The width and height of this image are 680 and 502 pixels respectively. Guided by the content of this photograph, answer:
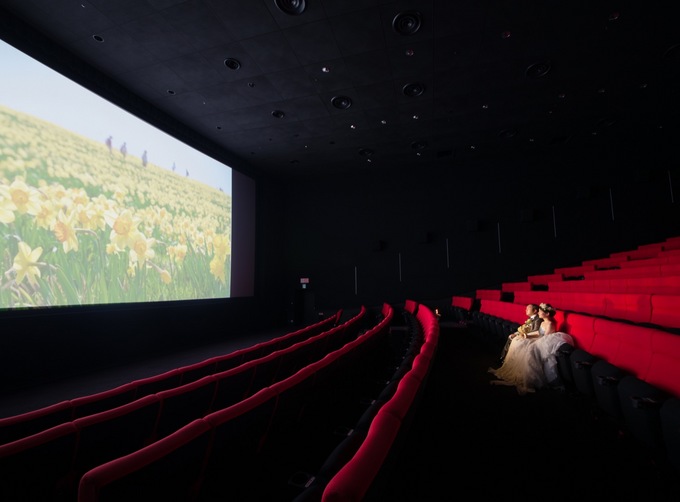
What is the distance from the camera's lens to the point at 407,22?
343 centimetres

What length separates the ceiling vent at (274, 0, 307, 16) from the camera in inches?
124

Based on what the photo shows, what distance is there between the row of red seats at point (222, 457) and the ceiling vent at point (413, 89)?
162 inches

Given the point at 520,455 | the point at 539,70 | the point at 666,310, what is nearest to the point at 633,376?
the point at 520,455

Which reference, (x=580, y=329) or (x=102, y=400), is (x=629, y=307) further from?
(x=102, y=400)

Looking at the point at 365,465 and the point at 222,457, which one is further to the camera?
the point at 222,457

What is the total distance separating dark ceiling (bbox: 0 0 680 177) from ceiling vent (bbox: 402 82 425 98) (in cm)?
2

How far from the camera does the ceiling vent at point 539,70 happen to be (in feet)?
13.4

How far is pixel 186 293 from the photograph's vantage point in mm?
5223

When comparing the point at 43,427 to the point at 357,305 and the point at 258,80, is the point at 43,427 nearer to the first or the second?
the point at 258,80

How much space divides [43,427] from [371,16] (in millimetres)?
4021

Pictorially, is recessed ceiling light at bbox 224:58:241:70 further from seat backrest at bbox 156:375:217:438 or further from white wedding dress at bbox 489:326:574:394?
white wedding dress at bbox 489:326:574:394

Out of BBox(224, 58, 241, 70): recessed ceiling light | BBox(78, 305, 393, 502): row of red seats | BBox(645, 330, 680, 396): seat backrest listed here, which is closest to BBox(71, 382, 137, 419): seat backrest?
BBox(78, 305, 393, 502): row of red seats

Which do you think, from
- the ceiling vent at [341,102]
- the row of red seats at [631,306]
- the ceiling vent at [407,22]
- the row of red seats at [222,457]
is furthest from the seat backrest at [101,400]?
the ceiling vent at [341,102]

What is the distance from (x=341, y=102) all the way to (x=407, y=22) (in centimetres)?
159
